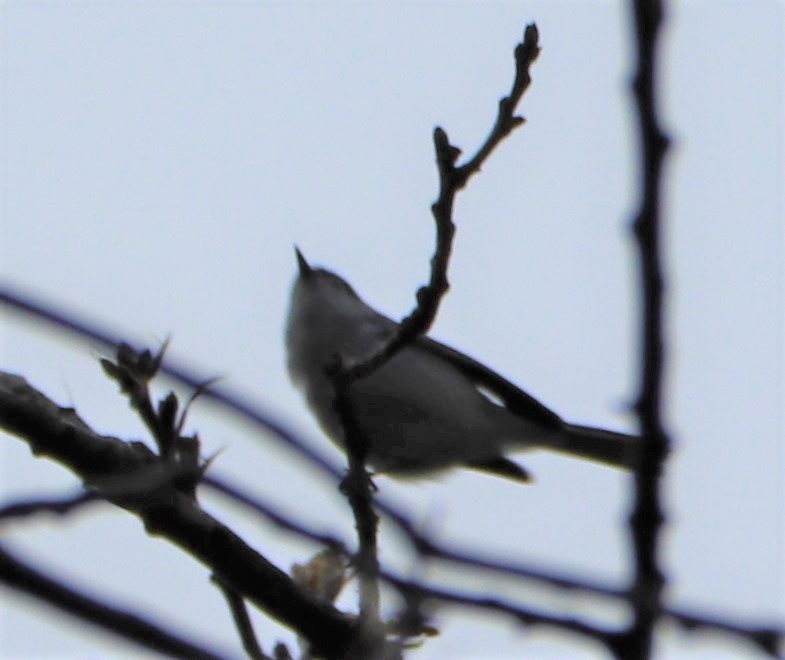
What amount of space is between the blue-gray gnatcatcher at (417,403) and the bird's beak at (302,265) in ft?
0.15

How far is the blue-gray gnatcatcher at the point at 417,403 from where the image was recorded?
5.71m

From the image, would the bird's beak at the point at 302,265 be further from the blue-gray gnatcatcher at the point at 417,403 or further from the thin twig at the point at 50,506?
the thin twig at the point at 50,506

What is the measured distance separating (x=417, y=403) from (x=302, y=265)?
4.88 ft

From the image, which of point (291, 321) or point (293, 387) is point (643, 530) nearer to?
point (293, 387)

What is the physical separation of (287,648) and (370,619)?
0.35 m

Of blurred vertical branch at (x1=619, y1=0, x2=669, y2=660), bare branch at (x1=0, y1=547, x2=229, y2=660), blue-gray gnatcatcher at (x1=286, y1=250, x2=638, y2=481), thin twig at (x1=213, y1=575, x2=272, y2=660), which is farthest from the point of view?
blue-gray gnatcatcher at (x1=286, y1=250, x2=638, y2=481)

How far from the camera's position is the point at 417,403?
5.84 m

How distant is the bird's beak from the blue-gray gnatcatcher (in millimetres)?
46

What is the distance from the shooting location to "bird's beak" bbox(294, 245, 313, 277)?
6.94 metres

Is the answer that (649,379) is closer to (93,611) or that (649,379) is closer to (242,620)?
(93,611)

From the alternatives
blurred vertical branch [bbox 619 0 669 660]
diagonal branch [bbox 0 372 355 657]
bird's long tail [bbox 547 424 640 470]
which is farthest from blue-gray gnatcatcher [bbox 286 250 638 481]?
blurred vertical branch [bbox 619 0 669 660]

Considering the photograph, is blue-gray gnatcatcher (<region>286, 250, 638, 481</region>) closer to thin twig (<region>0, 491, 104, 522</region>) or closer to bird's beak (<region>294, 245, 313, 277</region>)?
bird's beak (<region>294, 245, 313, 277</region>)

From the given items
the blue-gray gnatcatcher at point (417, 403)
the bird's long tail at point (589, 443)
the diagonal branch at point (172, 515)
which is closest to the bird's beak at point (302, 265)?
the blue-gray gnatcatcher at point (417, 403)

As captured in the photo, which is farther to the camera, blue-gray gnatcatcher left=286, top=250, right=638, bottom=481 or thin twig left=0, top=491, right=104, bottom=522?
blue-gray gnatcatcher left=286, top=250, right=638, bottom=481
